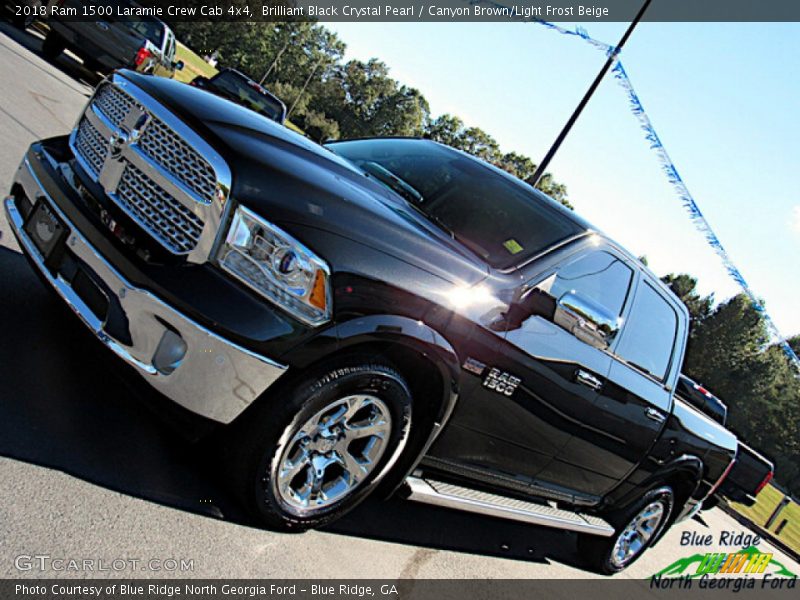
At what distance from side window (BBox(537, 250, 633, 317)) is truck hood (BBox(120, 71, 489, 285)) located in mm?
572

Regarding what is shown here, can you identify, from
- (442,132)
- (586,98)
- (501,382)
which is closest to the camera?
(501,382)

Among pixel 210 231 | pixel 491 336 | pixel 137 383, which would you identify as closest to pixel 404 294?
pixel 491 336

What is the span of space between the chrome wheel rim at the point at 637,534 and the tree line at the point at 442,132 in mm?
20085

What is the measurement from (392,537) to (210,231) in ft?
6.78

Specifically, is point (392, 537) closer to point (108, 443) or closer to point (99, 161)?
point (108, 443)

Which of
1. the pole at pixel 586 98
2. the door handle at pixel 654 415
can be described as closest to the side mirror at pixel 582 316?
the door handle at pixel 654 415

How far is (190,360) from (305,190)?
2.67ft

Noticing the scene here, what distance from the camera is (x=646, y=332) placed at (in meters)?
4.60

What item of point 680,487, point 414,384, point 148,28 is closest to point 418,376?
point 414,384

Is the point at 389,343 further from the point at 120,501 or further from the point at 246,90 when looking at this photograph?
the point at 246,90

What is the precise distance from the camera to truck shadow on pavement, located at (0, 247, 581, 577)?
106 inches

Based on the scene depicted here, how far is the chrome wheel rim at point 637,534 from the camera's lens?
511 cm

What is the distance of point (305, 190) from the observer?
8.66ft

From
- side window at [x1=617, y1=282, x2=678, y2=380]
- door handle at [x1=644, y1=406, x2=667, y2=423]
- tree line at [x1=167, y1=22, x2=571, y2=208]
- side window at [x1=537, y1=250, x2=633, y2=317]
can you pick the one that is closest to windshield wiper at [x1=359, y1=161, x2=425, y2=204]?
side window at [x1=537, y1=250, x2=633, y2=317]
